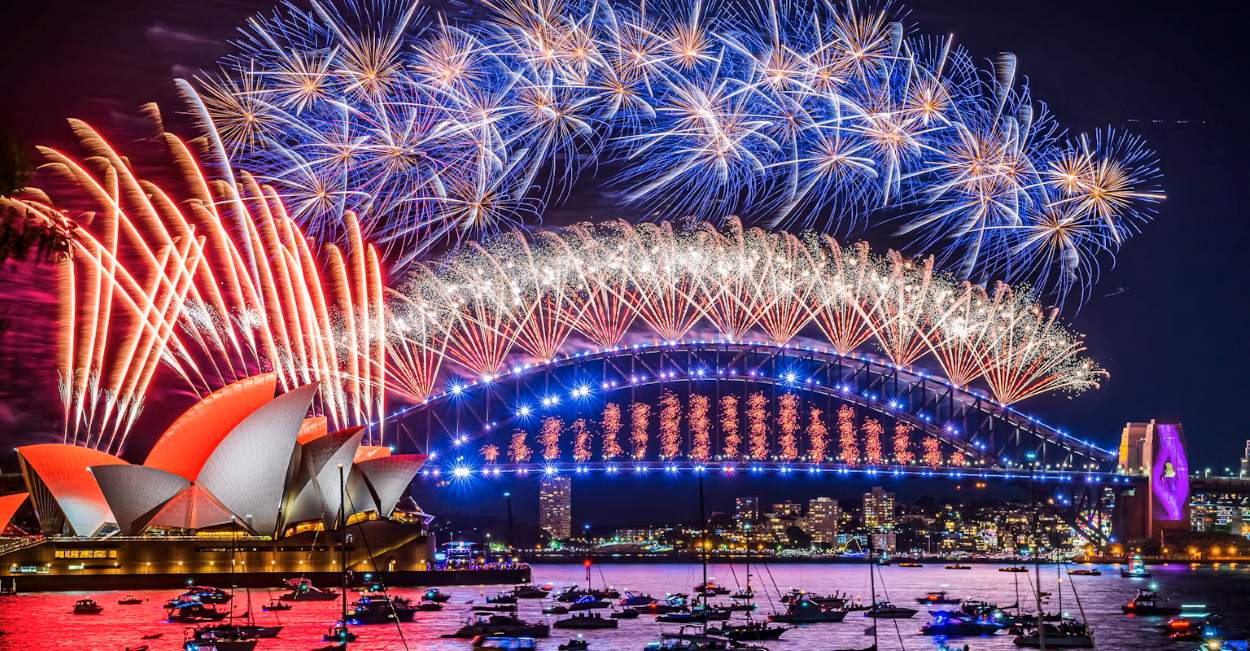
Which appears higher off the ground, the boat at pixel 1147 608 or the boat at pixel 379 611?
the boat at pixel 379 611

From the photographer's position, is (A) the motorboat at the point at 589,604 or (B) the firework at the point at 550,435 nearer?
(A) the motorboat at the point at 589,604

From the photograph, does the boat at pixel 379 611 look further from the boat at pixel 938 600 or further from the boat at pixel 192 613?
the boat at pixel 938 600

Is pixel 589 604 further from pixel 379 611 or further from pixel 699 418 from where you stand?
pixel 699 418

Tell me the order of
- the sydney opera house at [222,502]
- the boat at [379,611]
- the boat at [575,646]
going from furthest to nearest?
the sydney opera house at [222,502], the boat at [379,611], the boat at [575,646]

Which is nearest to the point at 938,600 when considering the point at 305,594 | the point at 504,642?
the point at 504,642

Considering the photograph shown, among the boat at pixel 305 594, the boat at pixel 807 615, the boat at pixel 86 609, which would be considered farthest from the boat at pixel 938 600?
the boat at pixel 86 609

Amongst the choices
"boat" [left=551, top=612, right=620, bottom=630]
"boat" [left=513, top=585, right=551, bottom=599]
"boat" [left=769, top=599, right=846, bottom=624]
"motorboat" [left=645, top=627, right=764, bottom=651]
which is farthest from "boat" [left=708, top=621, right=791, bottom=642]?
"boat" [left=513, top=585, right=551, bottom=599]

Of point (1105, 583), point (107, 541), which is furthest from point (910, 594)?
point (107, 541)

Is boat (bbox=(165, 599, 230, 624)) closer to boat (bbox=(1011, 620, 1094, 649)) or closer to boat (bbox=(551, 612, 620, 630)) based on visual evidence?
boat (bbox=(551, 612, 620, 630))
